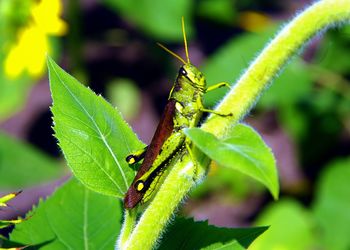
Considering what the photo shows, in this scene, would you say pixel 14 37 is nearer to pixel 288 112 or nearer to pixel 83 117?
pixel 288 112

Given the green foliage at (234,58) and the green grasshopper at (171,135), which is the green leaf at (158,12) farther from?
the green grasshopper at (171,135)

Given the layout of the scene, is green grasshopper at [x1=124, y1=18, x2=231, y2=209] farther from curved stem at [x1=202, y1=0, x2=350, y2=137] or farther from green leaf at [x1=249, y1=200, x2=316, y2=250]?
green leaf at [x1=249, y1=200, x2=316, y2=250]

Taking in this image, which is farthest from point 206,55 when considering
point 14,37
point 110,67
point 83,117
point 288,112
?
point 83,117

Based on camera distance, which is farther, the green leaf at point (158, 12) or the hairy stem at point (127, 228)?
the green leaf at point (158, 12)

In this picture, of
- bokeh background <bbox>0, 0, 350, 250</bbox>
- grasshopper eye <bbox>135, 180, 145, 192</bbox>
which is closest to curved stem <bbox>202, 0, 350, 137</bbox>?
grasshopper eye <bbox>135, 180, 145, 192</bbox>

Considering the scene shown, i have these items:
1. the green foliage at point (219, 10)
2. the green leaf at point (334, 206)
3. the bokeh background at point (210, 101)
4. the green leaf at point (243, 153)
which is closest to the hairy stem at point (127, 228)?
the green leaf at point (243, 153)
